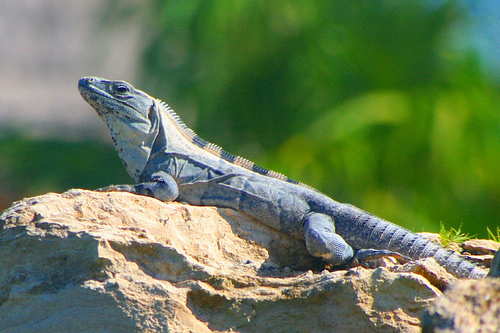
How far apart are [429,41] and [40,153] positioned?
7888 millimetres

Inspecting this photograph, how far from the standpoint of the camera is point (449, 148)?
15.9 m

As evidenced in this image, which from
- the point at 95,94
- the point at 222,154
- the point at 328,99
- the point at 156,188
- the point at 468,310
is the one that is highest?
the point at 468,310

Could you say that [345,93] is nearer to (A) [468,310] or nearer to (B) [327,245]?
(B) [327,245]

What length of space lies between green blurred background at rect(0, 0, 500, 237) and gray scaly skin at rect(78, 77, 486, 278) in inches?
272

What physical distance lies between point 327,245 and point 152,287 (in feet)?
4.86

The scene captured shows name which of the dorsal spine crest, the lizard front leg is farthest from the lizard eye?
the lizard front leg

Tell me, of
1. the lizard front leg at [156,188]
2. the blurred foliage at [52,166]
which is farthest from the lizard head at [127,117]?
the blurred foliage at [52,166]

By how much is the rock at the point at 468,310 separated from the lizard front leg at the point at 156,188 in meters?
3.55

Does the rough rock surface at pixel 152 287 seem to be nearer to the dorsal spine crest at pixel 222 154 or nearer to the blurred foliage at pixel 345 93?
the dorsal spine crest at pixel 222 154

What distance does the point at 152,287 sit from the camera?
21.4 feet

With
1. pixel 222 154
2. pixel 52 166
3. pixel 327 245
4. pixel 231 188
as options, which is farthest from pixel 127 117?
pixel 52 166

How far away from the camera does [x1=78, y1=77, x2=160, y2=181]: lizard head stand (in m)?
8.47

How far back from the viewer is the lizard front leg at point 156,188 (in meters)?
7.83

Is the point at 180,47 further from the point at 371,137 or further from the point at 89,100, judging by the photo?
the point at 89,100
